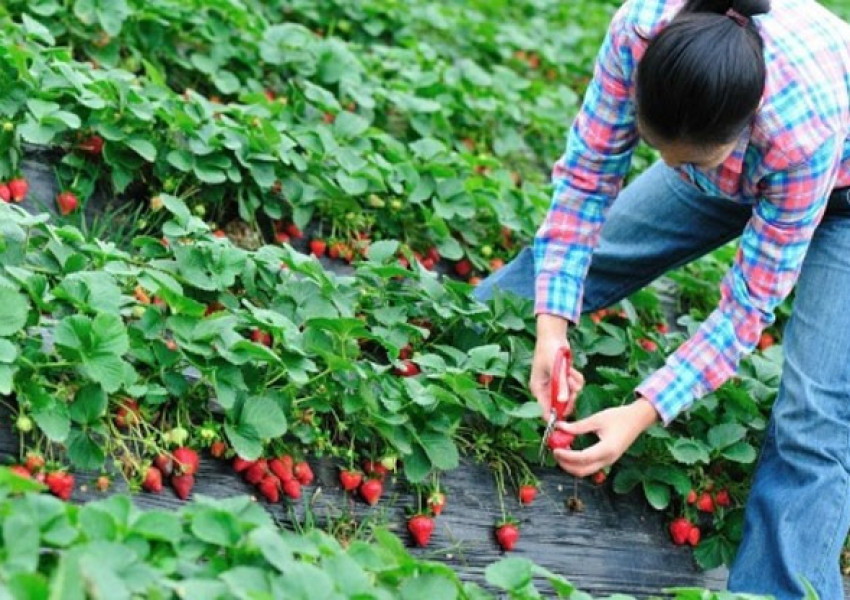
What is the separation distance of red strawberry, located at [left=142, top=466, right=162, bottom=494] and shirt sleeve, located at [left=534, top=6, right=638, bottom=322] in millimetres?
863

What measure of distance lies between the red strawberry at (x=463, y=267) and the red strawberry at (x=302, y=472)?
1155 millimetres

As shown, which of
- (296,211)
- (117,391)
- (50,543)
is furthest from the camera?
(296,211)

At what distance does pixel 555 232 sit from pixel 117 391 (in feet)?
3.15

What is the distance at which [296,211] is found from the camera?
3727mm

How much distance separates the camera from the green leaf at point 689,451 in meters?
3.19

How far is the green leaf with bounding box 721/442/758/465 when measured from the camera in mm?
3266

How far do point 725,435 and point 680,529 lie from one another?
0.23 m

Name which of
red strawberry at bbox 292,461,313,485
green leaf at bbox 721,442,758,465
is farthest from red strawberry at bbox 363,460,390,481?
green leaf at bbox 721,442,758,465

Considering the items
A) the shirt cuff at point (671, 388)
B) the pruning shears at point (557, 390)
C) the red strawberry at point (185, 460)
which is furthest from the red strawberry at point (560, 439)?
the red strawberry at point (185, 460)

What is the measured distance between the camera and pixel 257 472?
9.40 ft

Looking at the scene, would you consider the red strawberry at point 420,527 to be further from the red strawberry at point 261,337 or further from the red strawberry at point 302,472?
the red strawberry at point 261,337

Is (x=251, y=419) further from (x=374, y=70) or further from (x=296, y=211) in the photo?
(x=374, y=70)

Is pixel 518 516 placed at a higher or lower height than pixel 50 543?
lower

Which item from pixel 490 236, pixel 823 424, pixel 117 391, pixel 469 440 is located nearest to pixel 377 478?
pixel 469 440
